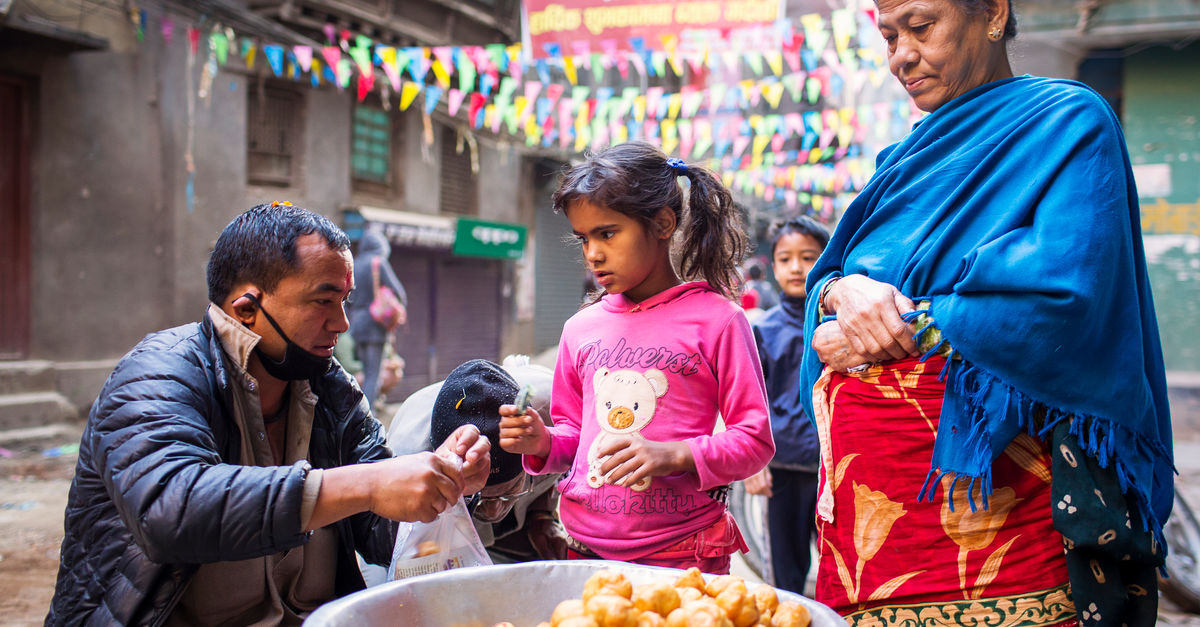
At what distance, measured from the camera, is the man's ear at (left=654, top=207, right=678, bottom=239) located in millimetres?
2053

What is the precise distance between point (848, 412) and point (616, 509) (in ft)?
2.02

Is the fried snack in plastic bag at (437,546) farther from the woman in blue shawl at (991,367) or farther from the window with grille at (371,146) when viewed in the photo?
the window with grille at (371,146)

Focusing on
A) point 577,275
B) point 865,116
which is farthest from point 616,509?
point 577,275

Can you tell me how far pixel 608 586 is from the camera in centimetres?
127

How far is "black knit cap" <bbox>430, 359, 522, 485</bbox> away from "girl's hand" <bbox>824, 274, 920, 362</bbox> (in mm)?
899

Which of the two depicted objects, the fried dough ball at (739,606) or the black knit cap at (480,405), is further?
the black knit cap at (480,405)

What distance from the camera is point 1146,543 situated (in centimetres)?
133

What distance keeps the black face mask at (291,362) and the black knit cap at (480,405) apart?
1.14ft

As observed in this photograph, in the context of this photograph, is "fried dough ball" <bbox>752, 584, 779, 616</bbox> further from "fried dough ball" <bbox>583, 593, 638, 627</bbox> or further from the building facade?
the building facade

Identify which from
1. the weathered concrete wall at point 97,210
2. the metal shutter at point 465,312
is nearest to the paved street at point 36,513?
the weathered concrete wall at point 97,210

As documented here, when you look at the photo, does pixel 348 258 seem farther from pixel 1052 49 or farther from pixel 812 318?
pixel 1052 49

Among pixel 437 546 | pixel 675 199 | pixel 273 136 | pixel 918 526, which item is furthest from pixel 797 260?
pixel 273 136

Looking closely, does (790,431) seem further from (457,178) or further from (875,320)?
(457,178)

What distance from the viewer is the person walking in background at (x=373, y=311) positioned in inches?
290
